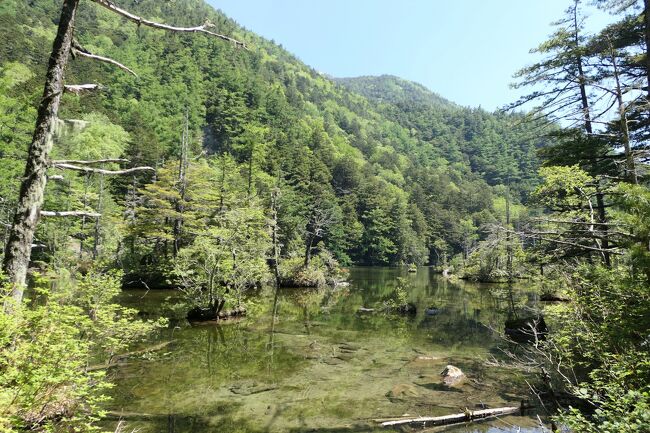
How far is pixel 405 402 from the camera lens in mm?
9727

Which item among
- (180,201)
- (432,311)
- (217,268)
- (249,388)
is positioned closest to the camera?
(249,388)

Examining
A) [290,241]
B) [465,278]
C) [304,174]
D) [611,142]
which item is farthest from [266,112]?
[611,142]

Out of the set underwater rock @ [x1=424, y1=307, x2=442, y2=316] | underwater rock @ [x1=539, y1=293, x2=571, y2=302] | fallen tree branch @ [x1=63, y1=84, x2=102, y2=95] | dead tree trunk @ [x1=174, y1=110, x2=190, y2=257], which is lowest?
underwater rock @ [x1=424, y1=307, x2=442, y2=316]

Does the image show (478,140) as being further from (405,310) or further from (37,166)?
(37,166)

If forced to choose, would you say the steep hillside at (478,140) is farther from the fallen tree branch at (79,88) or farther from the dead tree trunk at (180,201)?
the fallen tree branch at (79,88)

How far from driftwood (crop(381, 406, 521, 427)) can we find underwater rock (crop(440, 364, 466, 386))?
2.14 metres

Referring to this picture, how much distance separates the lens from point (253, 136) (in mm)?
50000

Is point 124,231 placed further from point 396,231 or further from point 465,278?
point 396,231

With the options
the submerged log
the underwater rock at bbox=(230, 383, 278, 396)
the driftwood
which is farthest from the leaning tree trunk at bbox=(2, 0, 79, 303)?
the driftwood

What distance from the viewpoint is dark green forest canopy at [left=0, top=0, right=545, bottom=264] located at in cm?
5594

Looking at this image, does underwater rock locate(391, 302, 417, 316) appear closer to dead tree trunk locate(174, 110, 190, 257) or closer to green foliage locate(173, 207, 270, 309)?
green foliage locate(173, 207, 270, 309)

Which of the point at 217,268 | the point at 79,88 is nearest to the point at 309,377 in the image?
the point at 217,268

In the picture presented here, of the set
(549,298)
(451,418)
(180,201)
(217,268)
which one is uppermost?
(180,201)

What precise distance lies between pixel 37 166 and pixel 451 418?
9.05 meters
